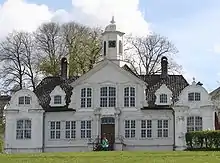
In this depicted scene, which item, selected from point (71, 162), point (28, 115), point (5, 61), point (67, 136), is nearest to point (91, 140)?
point (67, 136)

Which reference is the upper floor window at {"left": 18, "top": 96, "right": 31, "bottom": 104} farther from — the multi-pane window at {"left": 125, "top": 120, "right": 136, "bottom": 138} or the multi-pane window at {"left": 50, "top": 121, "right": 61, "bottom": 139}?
the multi-pane window at {"left": 125, "top": 120, "right": 136, "bottom": 138}

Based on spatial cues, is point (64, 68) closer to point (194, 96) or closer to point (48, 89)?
point (48, 89)

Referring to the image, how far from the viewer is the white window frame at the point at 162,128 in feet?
167

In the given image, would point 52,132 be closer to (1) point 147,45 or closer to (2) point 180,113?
(2) point 180,113

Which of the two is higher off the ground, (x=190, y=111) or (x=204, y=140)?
(x=190, y=111)

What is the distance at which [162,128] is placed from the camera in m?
51.1

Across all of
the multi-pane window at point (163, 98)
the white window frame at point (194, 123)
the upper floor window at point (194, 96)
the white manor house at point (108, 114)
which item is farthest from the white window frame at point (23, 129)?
the upper floor window at point (194, 96)

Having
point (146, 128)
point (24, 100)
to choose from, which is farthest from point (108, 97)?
point (24, 100)

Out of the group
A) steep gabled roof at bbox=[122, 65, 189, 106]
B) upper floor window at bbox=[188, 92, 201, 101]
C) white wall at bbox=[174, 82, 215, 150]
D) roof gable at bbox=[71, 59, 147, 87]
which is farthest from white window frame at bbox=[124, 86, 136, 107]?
upper floor window at bbox=[188, 92, 201, 101]

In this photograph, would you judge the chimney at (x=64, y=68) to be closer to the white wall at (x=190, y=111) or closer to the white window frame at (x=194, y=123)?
the white wall at (x=190, y=111)

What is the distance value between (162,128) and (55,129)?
9602 mm

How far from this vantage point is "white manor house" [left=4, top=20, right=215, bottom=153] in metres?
50.8

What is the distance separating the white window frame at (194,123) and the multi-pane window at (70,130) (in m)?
10.1

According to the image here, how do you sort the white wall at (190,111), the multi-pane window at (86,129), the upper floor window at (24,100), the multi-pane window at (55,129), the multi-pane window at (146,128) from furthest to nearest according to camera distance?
the upper floor window at (24,100)
the multi-pane window at (55,129)
the multi-pane window at (86,129)
the multi-pane window at (146,128)
the white wall at (190,111)
